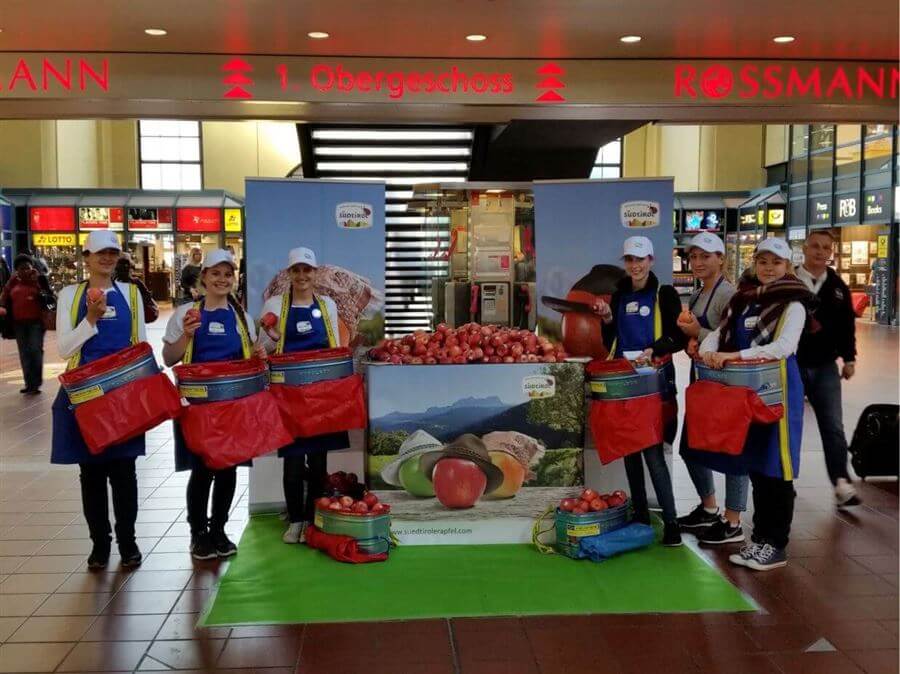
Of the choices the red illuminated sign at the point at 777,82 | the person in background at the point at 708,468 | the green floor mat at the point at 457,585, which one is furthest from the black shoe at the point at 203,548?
the red illuminated sign at the point at 777,82

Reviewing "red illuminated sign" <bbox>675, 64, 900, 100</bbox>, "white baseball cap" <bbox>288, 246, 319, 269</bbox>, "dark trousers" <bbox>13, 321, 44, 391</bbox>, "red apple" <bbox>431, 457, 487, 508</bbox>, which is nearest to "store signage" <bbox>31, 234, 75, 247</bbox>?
"dark trousers" <bbox>13, 321, 44, 391</bbox>

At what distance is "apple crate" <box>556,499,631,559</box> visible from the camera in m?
Answer: 4.75

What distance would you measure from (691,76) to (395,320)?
6.52 meters

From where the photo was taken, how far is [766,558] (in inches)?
181

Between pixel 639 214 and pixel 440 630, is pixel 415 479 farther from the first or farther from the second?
pixel 639 214

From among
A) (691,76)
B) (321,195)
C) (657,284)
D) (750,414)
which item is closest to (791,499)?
(750,414)

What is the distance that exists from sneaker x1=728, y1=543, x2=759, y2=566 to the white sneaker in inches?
86.8

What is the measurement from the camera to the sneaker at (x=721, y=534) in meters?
5.04

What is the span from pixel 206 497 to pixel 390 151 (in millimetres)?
6459

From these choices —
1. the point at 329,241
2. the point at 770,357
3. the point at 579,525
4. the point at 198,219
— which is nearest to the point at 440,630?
the point at 579,525

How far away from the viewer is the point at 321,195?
584 centimetres

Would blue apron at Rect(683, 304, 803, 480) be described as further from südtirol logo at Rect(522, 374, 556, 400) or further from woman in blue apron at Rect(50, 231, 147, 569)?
woman in blue apron at Rect(50, 231, 147, 569)

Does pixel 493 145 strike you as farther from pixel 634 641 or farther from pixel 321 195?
pixel 634 641

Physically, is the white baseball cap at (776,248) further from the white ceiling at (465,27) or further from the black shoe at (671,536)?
the white ceiling at (465,27)
